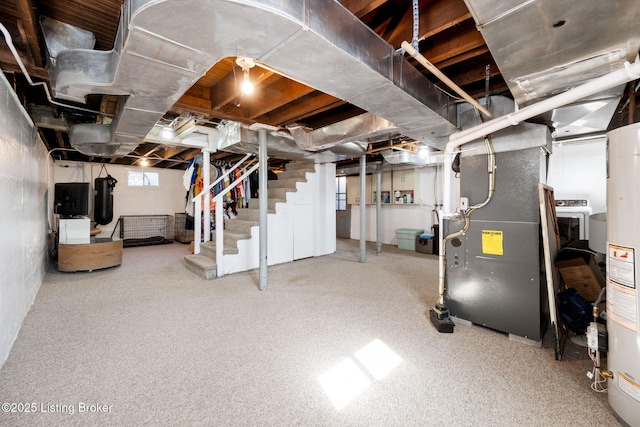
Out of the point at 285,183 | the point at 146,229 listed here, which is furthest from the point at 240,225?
the point at 146,229

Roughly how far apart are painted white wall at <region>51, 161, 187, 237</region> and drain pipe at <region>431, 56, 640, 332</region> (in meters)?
7.72

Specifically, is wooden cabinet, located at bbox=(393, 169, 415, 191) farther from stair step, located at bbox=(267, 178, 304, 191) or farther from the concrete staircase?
stair step, located at bbox=(267, 178, 304, 191)

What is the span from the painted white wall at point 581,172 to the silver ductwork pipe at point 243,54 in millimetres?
3819

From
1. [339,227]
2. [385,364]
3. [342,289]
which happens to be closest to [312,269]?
[342,289]

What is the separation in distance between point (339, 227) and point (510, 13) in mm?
7599

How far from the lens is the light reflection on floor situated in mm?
1561

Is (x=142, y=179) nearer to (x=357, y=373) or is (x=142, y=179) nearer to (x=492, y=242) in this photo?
(x=357, y=373)

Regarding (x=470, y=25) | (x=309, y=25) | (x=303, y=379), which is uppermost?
(x=470, y=25)

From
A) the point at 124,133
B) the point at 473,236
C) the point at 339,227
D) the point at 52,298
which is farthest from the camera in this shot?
the point at 339,227

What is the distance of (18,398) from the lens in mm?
1495

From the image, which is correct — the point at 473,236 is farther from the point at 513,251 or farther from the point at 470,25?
the point at 470,25

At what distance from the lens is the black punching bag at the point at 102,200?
20.9 feet

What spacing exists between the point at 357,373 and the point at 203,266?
9.34 feet

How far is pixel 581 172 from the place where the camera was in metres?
4.30
